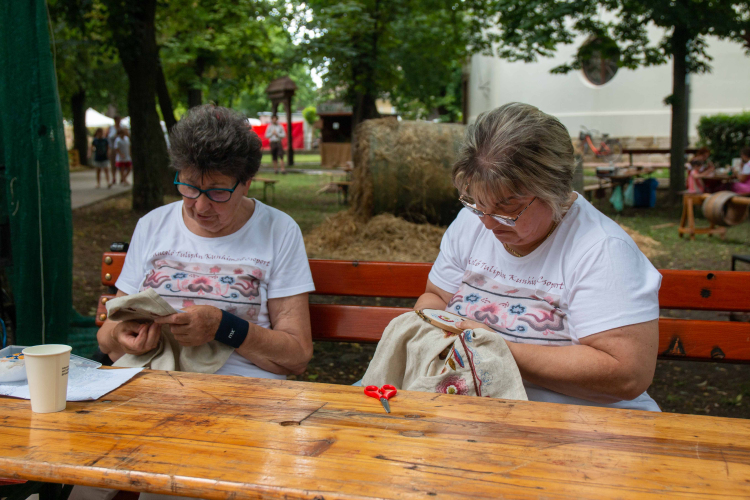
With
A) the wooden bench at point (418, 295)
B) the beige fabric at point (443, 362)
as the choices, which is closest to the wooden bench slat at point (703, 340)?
the wooden bench at point (418, 295)

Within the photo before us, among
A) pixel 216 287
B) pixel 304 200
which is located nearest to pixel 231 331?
pixel 216 287

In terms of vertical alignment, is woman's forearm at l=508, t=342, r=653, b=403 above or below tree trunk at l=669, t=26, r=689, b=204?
below

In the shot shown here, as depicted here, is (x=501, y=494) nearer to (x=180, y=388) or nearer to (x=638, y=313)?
(x=638, y=313)

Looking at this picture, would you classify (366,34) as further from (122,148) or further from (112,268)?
(112,268)

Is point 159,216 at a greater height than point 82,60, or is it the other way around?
point 82,60

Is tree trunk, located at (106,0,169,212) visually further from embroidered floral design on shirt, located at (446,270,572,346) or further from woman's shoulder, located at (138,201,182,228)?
embroidered floral design on shirt, located at (446,270,572,346)

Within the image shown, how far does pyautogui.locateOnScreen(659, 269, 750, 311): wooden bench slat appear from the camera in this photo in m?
2.40

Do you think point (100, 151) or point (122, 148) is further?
point (122, 148)

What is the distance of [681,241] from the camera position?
9.19 m

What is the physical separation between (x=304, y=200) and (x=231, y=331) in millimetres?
12204

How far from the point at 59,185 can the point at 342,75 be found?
10.1m

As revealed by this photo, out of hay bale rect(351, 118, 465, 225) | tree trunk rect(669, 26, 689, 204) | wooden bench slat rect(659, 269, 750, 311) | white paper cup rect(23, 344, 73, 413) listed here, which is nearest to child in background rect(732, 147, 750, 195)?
tree trunk rect(669, 26, 689, 204)

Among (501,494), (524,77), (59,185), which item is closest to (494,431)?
(501,494)

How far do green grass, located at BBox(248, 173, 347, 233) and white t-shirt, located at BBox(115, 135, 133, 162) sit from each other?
144 inches
